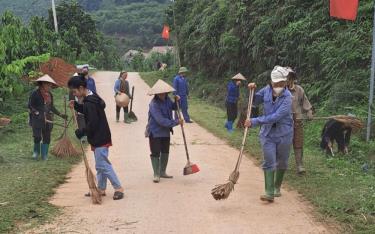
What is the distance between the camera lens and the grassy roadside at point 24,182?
6.22 metres

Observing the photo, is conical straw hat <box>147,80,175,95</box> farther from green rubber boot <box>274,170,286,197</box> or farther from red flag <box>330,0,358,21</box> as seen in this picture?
red flag <box>330,0,358,21</box>

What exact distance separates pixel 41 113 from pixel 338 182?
542 centimetres

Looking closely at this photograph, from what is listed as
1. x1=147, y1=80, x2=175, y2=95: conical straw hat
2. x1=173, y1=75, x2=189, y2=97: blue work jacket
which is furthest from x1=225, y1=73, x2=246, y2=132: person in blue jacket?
x1=147, y1=80, x2=175, y2=95: conical straw hat

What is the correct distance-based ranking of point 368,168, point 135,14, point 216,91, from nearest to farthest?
point 368,168, point 216,91, point 135,14

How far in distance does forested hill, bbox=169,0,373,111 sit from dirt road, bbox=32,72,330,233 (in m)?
5.04

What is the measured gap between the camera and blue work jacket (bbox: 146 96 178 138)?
8104mm

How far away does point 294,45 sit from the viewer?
A: 16.5 meters

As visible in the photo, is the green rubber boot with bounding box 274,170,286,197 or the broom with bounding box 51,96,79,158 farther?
the broom with bounding box 51,96,79,158

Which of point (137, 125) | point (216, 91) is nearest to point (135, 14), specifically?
point (216, 91)

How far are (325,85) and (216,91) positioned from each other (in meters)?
10.2

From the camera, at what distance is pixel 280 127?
22.9 ft

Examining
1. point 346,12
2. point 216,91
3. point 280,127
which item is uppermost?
A: point 346,12

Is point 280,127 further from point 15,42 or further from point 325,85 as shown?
point 15,42

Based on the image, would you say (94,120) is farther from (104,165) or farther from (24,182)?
(24,182)
